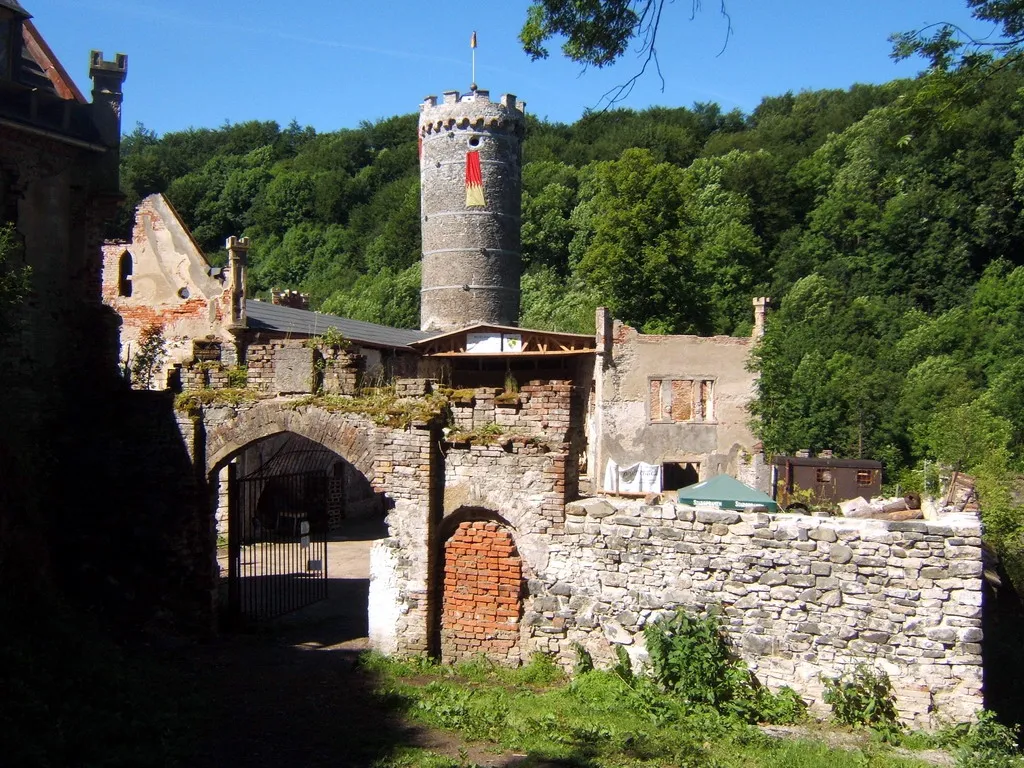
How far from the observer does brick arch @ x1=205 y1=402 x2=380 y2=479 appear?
35.1 feet

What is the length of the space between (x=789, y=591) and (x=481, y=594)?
11.1 feet

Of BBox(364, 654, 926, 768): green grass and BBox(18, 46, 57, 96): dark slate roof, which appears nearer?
BBox(364, 654, 926, 768): green grass

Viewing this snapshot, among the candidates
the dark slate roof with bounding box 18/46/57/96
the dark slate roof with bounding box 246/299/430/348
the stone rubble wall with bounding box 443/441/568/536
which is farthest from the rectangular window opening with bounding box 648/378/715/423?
the dark slate roof with bounding box 18/46/57/96

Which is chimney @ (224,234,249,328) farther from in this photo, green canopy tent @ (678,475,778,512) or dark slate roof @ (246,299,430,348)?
green canopy tent @ (678,475,778,512)

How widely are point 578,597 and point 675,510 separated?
1463 mm

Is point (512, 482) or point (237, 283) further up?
point (237, 283)

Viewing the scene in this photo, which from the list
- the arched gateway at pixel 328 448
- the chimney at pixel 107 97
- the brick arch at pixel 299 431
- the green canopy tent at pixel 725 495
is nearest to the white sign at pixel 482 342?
the green canopy tent at pixel 725 495

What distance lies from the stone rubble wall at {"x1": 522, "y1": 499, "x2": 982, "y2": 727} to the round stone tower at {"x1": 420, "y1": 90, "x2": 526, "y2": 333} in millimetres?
27007

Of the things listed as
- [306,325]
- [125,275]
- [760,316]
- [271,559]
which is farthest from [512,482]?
[760,316]

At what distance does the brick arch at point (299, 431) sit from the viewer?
35.1 feet

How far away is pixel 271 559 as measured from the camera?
14320 millimetres

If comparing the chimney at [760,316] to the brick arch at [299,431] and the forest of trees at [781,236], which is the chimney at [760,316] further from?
the brick arch at [299,431]

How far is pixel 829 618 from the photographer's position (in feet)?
28.6

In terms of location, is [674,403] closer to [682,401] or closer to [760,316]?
[682,401]
